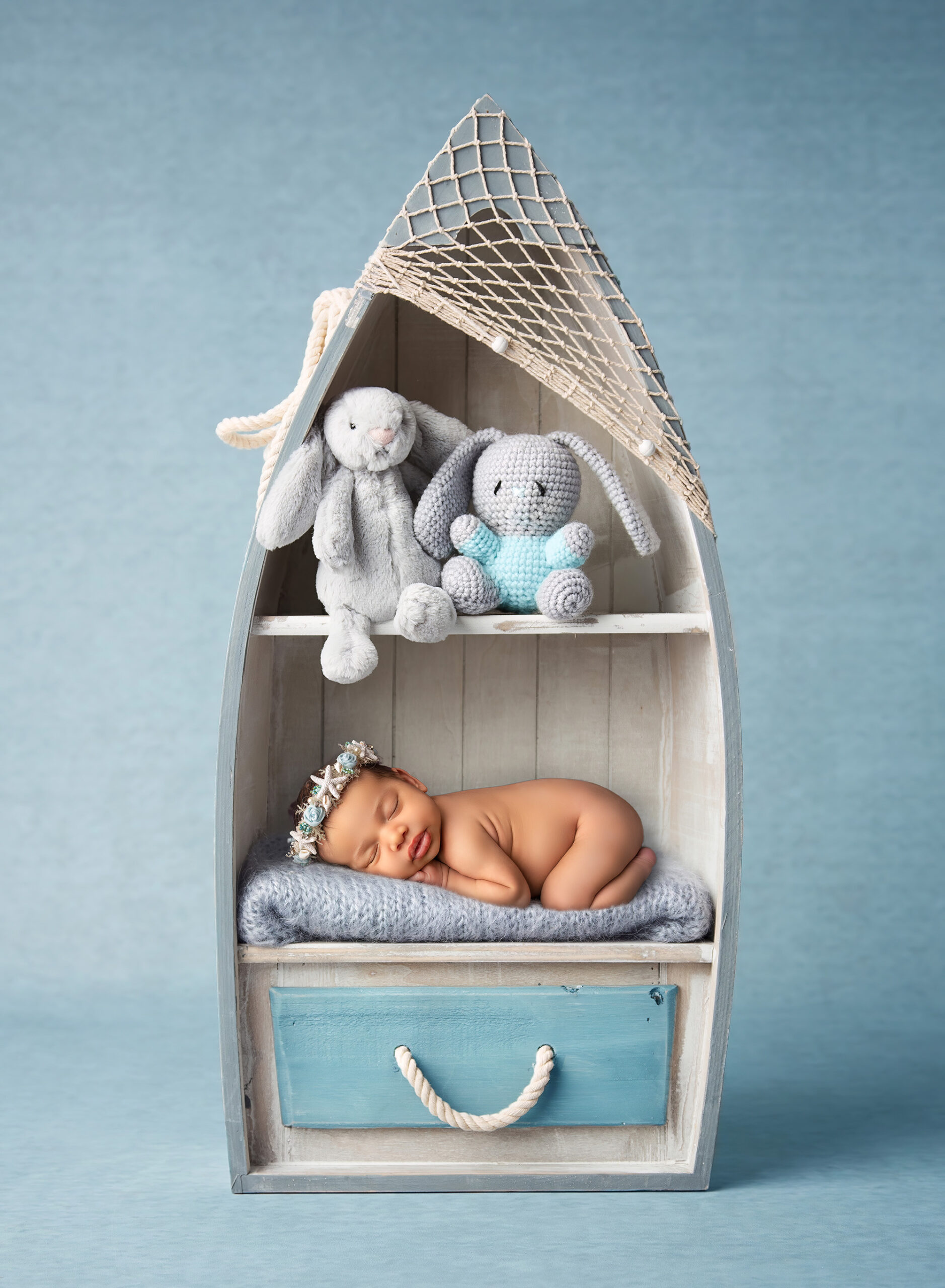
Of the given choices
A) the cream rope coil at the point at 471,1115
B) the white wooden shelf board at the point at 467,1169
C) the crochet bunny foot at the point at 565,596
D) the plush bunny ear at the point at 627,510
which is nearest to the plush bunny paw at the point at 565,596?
the crochet bunny foot at the point at 565,596

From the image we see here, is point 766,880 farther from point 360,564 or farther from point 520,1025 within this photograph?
point 360,564

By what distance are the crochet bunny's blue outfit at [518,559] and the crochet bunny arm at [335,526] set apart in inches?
6.3

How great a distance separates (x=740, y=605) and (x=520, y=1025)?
113 centimetres

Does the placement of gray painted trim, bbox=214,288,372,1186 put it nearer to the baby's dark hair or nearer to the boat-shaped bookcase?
the boat-shaped bookcase

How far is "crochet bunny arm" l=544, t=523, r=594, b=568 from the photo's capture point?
1.73 m

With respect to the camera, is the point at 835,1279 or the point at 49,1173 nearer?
A: the point at 835,1279

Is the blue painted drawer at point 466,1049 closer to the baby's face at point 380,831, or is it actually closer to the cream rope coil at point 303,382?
the baby's face at point 380,831

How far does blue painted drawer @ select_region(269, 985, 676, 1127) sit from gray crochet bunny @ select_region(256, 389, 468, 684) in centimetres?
43

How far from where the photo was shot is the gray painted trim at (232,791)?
1.64 metres

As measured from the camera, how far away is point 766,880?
2590 millimetres

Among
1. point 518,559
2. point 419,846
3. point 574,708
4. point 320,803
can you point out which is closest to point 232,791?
point 320,803

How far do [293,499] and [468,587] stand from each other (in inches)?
9.8

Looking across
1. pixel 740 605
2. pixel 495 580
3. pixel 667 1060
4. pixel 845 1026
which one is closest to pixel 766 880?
pixel 845 1026

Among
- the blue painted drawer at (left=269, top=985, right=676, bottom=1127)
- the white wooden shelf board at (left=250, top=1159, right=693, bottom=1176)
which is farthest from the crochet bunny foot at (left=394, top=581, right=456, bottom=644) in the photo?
the white wooden shelf board at (left=250, top=1159, right=693, bottom=1176)
